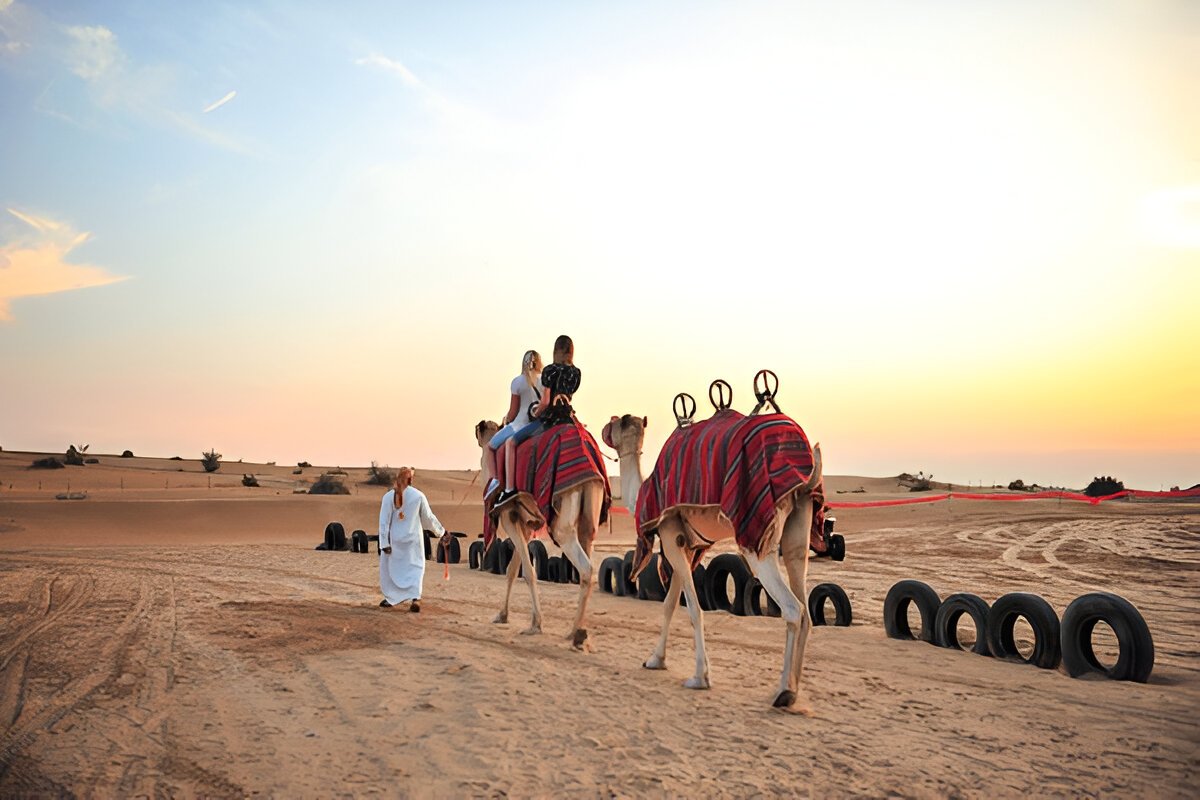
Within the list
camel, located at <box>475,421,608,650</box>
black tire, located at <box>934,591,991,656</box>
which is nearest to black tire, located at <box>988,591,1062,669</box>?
black tire, located at <box>934,591,991,656</box>

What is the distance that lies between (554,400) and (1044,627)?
19.8 feet

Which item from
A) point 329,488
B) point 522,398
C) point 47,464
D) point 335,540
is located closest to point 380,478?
point 329,488

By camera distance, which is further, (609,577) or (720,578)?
(609,577)

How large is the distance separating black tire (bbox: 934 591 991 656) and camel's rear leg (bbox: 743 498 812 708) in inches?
126

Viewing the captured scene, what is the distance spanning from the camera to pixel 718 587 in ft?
46.8

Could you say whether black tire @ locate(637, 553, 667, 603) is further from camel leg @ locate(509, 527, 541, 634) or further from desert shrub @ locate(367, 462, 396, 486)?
desert shrub @ locate(367, 462, 396, 486)

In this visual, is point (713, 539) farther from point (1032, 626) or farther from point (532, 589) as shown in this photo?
point (532, 589)

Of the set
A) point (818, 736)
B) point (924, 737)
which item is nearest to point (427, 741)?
point (818, 736)

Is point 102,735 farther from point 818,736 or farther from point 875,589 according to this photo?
point 875,589

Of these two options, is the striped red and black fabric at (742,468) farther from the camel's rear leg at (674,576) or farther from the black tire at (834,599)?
the black tire at (834,599)

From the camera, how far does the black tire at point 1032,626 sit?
946 centimetres

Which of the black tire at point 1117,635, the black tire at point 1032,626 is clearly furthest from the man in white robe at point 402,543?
the black tire at point 1117,635

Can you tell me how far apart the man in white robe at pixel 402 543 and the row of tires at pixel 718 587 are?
345 centimetres

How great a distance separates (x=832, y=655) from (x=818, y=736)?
11.4 ft
